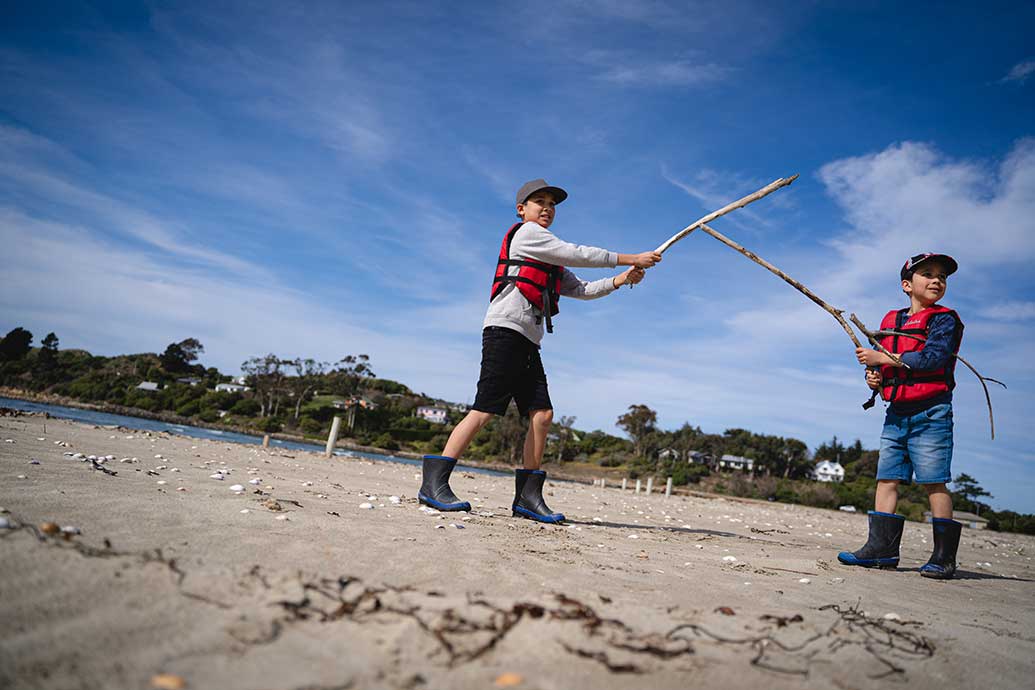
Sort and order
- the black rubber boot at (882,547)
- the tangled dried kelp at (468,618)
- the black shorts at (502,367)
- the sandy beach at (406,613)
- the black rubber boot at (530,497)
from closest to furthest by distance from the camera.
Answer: the sandy beach at (406,613)
the tangled dried kelp at (468,618)
the black rubber boot at (882,547)
the black shorts at (502,367)
the black rubber boot at (530,497)

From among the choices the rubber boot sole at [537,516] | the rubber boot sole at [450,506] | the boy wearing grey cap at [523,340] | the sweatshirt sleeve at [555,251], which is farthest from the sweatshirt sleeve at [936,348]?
the rubber boot sole at [450,506]

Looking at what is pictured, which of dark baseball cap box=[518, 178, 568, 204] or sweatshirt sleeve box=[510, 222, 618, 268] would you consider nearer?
sweatshirt sleeve box=[510, 222, 618, 268]

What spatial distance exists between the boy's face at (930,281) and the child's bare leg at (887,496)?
5.28 feet

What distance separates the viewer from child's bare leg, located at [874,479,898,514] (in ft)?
14.8

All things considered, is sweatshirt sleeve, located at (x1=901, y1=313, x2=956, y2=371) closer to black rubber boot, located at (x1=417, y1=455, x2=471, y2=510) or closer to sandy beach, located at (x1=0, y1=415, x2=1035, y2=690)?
sandy beach, located at (x1=0, y1=415, x2=1035, y2=690)

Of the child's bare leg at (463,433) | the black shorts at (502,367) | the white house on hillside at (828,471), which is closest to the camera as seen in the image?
the child's bare leg at (463,433)

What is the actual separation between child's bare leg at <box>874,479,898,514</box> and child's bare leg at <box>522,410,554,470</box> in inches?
110

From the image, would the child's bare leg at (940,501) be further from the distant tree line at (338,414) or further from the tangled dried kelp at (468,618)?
the distant tree line at (338,414)

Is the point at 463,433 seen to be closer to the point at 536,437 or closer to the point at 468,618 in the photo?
the point at 536,437

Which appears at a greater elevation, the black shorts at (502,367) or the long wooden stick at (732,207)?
the long wooden stick at (732,207)

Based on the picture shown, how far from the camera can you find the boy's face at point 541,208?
533 cm

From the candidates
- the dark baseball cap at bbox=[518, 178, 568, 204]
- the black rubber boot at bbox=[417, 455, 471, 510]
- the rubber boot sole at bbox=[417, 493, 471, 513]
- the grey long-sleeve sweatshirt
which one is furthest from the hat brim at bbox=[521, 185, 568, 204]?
the rubber boot sole at bbox=[417, 493, 471, 513]

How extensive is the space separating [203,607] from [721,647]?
65.6 inches

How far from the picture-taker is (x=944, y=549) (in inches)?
174
